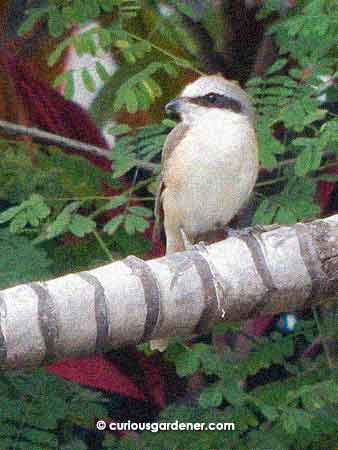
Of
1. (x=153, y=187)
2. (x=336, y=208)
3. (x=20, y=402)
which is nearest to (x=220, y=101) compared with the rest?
(x=153, y=187)

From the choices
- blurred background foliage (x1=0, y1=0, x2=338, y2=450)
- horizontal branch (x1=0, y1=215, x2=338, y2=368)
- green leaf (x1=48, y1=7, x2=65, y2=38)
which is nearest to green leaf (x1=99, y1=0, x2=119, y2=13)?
blurred background foliage (x1=0, y1=0, x2=338, y2=450)

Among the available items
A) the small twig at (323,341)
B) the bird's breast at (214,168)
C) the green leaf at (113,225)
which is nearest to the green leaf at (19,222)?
the green leaf at (113,225)

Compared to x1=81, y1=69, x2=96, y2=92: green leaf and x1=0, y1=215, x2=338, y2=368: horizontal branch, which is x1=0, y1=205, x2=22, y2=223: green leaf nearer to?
x1=81, y1=69, x2=96, y2=92: green leaf

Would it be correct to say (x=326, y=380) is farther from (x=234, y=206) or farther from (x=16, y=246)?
(x=16, y=246)

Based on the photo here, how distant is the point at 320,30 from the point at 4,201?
5.46 feet

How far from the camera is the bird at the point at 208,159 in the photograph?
3615 mm

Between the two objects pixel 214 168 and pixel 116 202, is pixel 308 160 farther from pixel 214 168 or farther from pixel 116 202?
pixel 116 202

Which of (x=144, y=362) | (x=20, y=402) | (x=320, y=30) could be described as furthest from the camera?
(x=144, y=362)

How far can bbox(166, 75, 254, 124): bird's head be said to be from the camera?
12.4 ft

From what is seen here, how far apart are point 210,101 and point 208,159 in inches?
11.8

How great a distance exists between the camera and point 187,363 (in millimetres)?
3770

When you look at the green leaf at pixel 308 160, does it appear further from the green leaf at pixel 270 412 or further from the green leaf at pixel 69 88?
the green leaf at pixel 69 88

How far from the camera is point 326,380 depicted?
12.6 feet

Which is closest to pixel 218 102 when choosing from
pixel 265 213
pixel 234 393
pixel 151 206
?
pixel 265 213
